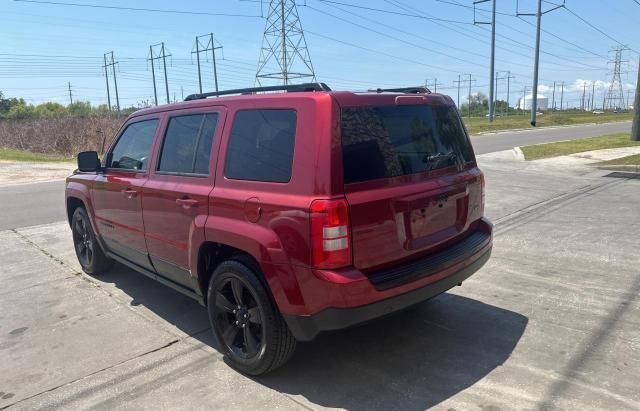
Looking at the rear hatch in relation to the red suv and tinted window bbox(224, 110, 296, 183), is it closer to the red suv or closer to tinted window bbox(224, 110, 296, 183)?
the red suv

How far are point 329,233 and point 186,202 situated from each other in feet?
4.54

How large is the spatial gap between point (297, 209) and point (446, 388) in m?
1.49

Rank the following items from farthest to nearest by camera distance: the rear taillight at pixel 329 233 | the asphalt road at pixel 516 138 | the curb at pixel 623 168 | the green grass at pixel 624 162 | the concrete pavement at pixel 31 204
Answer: the asphalt road at pixel 516 138 → the green grass at pixel 624 162 → the curb at pixel 623 168 → the concrete pavement at pixel 31 204 → the rear taillight at pixel 329 233

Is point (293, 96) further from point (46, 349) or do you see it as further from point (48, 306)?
point (48, 306)

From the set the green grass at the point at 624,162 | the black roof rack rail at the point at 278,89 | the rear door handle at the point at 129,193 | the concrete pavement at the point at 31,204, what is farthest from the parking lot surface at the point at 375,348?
the green grass at the point at 624,162

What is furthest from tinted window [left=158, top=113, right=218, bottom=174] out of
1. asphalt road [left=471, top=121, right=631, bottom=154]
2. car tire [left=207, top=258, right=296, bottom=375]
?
asphalt road [left=471, top=121, right=631, bottom=154]

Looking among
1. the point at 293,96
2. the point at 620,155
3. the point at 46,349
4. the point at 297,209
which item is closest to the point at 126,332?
the point at 46,349

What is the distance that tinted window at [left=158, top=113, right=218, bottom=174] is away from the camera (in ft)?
12.5

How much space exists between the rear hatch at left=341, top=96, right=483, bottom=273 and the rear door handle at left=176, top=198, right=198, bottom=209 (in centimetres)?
130

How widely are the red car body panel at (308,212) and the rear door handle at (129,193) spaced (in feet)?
1.26

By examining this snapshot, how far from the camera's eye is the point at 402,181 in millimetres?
3262

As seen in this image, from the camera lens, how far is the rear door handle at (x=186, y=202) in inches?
147

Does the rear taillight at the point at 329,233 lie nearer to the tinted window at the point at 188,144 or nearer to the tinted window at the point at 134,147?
the tinted window at the point at 188,144

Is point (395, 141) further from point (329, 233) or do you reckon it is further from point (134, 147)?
point (134, 147)
